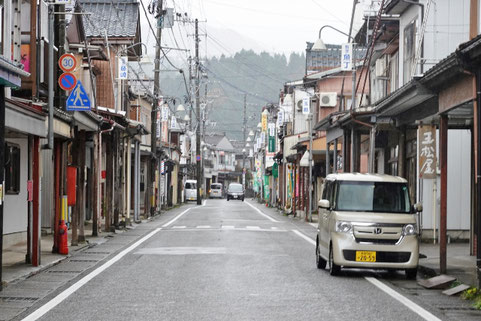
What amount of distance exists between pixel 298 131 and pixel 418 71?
42.7m

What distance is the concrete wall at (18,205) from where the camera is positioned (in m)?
24.0

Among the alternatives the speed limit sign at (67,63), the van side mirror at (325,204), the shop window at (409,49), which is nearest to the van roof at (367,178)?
the van side mirror at (325,204)

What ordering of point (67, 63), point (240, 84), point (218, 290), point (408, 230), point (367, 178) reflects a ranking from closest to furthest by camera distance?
point (218, 290), point (408, 230), point (367, 178), point (67, 63), point (240, 84)

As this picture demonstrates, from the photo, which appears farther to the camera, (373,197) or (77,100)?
(77,100)

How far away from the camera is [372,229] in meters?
15.9

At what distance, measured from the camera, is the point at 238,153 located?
6324 inches

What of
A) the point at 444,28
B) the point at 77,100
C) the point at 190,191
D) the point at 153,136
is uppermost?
the point at 444,28

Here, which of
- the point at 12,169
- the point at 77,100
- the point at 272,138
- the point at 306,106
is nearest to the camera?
the point at 77,100

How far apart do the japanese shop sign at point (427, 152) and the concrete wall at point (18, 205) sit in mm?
11706

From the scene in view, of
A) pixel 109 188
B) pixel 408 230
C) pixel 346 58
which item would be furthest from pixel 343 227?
pixel 346 58

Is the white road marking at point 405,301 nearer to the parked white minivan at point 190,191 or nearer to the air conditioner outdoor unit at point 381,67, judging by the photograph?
the air conditioner outdoor unit at point 381,67

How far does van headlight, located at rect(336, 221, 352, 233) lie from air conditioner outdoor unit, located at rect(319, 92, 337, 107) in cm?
3658

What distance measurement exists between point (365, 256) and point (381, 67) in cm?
1835

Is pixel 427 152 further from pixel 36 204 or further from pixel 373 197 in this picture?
pixel 36 204
